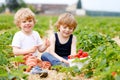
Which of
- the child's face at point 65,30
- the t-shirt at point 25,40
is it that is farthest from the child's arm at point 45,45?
the child's face at point 65,30

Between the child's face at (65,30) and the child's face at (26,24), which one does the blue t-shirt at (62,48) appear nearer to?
the child's face at (65,30)

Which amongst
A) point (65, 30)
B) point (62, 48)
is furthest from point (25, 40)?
point (65, 30)

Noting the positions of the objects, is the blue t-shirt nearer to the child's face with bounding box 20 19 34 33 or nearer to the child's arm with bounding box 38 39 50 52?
the child's arm with bounding box 38 39 50 52

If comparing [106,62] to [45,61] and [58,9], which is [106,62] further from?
[58,9]

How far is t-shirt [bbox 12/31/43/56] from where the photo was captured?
6.34 metres

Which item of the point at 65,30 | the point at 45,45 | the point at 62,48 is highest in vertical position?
the point at 65,30

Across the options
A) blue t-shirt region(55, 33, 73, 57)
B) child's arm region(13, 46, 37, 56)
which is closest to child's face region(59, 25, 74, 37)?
blue t-shirt region(55, 33, 73, 57)

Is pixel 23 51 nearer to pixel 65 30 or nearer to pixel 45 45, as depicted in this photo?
pixel 45 45

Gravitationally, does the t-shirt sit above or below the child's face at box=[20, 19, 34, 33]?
below

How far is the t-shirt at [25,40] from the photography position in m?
6.34

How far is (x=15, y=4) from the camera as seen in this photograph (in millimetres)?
77625

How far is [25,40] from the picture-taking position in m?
6.44

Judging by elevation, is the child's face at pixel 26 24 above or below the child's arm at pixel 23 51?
above

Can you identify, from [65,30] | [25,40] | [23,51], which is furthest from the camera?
[25,40]
